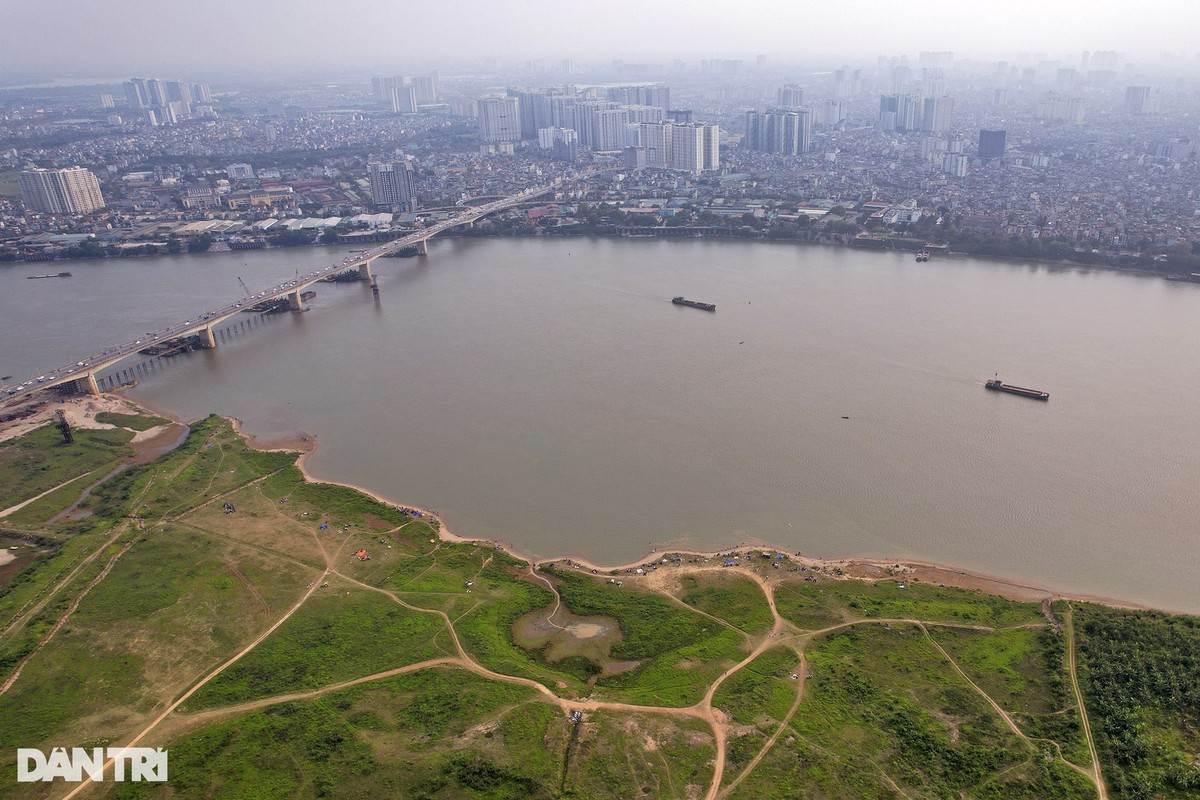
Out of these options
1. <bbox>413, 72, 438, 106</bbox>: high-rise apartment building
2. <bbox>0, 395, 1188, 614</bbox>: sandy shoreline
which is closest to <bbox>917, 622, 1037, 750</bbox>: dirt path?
<bbox>0, 395, 1188, 614</bbox>: sandy shoreline

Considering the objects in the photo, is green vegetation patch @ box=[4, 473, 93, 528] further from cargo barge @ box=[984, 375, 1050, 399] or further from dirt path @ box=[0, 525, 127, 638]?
cargo barge @ box=[984, 375, 1050, 399]

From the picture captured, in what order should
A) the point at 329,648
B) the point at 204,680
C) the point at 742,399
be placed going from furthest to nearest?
the point at 742,399 < the point at 329,648 < the point at 204,680

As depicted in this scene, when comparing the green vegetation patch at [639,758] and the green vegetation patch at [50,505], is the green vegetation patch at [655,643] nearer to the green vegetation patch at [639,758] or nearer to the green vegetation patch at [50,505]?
the green vegetation patch at [639,758]

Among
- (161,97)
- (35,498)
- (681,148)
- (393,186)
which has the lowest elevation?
(35,498)

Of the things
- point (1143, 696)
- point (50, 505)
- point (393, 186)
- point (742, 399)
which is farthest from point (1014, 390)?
point (393, 186)

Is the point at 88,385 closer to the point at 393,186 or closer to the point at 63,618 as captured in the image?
the point at 63,618

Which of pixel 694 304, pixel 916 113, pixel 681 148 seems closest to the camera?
pixel 694 304
